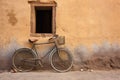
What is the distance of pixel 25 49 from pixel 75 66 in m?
1.67

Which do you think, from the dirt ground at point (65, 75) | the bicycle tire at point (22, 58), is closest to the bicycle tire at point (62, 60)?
the dirt ground at point (65, 75)

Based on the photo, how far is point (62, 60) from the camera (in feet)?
34.4

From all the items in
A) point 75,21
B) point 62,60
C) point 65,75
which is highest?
point 75,21

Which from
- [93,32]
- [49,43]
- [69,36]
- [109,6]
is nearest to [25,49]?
[49,43]

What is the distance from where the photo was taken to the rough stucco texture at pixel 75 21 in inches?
413

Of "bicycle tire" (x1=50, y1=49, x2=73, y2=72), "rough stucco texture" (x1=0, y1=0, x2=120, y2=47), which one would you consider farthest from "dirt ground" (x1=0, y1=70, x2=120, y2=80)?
"rough stucco texture" (x1=0, y1=0, x2=120, y2=47)

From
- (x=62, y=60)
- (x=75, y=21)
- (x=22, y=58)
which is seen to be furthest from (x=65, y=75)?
(x=75, y=21)

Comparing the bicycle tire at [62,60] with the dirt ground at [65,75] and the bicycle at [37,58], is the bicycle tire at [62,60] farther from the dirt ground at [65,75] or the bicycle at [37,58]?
A: the dirt ground at [65,75]

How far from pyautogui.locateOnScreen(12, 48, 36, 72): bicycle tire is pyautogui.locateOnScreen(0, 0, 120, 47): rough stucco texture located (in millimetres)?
322

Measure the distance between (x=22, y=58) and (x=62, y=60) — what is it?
4.14 ft

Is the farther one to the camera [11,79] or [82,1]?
[82,1]

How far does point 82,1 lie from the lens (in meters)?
10.6

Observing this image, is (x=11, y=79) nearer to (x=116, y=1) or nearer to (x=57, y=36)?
(x=57, y=36)

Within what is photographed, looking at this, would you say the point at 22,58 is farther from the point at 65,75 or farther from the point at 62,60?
the point at 65,75
